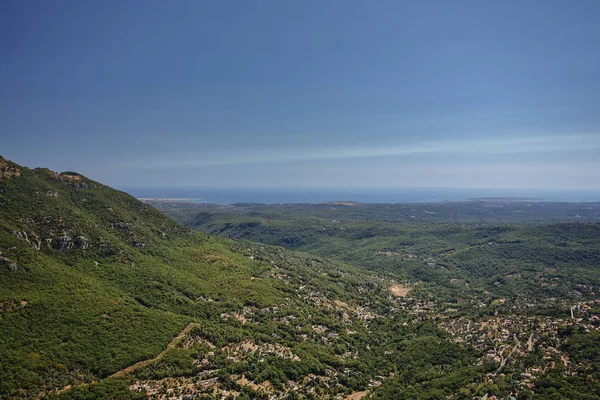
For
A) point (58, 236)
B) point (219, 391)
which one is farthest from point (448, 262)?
point (58, 236)

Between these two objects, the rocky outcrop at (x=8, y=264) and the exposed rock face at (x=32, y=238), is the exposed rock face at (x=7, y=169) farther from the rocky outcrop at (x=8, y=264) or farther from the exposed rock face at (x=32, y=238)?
the rocky outcrop at (x=8, y=264)

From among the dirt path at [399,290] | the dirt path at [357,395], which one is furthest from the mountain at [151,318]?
the dirt path at [399,290]

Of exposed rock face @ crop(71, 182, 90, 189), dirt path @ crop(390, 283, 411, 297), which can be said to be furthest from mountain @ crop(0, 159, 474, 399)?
dirt path @ crop(390, 283, 411, 297)

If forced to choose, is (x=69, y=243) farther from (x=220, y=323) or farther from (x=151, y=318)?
(x=220, y=323)

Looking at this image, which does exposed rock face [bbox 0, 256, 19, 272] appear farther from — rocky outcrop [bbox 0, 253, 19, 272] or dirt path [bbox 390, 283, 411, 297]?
dirt path [bbox 390, 283, 411, 297]

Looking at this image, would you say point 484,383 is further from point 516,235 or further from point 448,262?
point 516,235

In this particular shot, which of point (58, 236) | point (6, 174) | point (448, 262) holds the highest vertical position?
point (6, 174)
